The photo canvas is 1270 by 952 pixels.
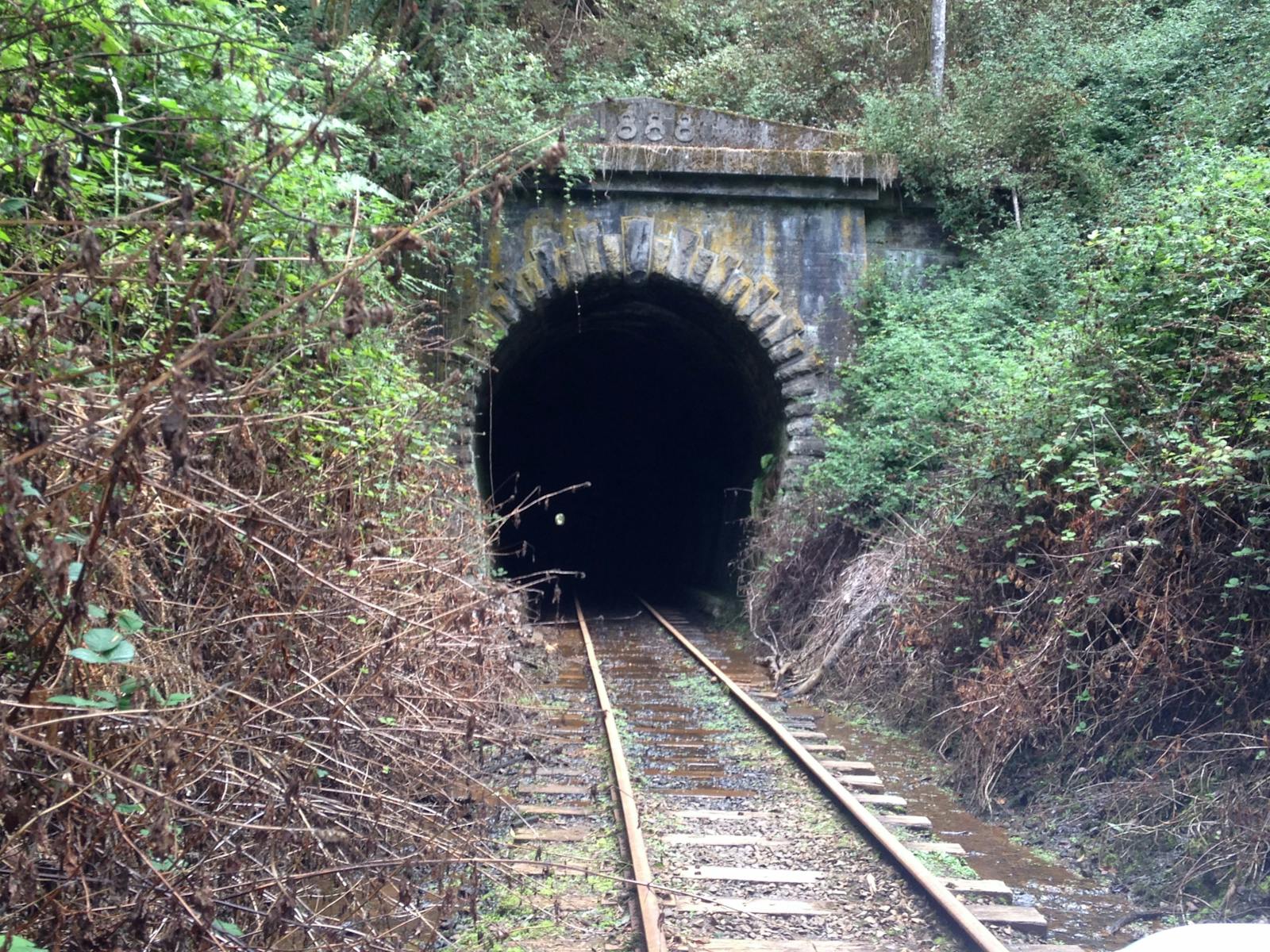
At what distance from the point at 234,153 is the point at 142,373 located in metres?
1.94

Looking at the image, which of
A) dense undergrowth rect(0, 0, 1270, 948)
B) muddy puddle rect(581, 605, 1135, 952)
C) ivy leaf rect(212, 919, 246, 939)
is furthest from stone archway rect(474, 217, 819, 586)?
ivy leaf rect(212, 919, 246, 939)

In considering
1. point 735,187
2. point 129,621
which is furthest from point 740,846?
point 735,187

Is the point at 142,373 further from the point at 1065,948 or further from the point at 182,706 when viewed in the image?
the point at 1065,948

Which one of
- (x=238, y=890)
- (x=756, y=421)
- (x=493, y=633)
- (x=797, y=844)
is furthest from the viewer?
(x=756, y=421)

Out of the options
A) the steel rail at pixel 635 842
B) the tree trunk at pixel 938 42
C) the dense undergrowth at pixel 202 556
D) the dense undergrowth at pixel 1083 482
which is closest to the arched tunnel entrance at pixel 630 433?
the steel rail at pixel 635 842

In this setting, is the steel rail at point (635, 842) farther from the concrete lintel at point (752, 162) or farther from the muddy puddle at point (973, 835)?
the concrete lintel at point (752, 162)

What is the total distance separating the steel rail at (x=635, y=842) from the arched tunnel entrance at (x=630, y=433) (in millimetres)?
2028

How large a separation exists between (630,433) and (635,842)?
19.1m

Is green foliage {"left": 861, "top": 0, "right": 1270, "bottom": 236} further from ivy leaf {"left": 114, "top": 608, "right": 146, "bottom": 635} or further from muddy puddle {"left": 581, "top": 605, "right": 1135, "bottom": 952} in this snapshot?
ivy leaf {"left": 114, "top": 608, "right": 146, "bottom": 635}

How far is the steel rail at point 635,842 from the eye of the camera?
13.5 feet

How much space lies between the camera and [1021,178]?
12188mm

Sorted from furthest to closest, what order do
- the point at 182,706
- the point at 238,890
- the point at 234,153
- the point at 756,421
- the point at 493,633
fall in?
1. the point at 756,421
2. the point at 493,633
3. the point at 234,153
4. the point at 238,890
5. the point at 182,706

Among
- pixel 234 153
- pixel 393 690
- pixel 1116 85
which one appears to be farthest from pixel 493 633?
pixel 1116 85

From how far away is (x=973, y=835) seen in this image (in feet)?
19.0
